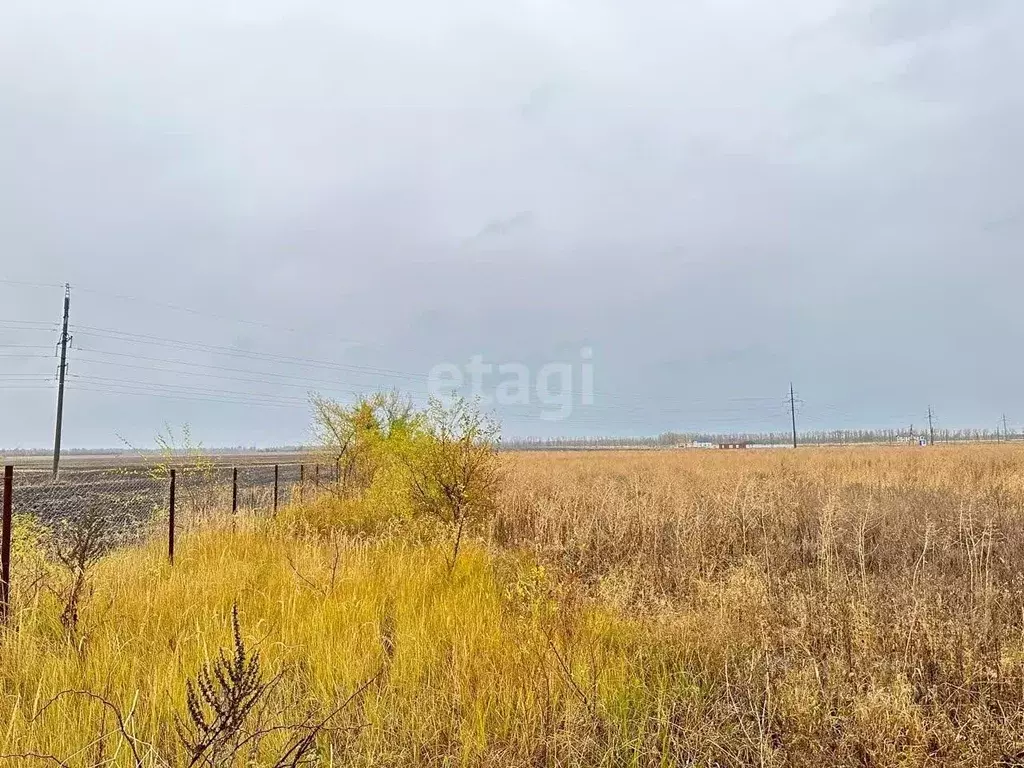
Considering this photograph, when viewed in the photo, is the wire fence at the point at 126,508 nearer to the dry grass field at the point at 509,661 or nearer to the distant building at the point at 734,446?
the dry grass field at the point at 509,661

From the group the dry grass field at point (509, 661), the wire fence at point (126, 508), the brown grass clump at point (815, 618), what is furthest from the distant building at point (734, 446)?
the dry grass field at point (509, 661)

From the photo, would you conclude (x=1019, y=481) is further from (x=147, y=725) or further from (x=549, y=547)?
(x=147, y=725)

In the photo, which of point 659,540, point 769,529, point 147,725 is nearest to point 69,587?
point 147,725

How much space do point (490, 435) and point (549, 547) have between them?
205cm

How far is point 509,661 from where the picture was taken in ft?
12.1

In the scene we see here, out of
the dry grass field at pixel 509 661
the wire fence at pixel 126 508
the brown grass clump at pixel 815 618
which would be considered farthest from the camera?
the wire fence at pixel 126 508

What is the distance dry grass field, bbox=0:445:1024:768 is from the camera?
296cm

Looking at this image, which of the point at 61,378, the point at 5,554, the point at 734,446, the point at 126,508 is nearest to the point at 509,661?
the point at 5,554

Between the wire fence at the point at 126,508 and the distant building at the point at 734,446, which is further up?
the distant building at the point at 734,446

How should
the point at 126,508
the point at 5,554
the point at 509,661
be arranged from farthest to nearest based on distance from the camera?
the point at 126,508 < the point at 5,554 < the point at 509,661

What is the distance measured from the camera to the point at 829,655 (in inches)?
160

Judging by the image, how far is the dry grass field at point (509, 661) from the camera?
2.96 meters

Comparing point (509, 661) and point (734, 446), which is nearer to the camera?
point (509, 661)

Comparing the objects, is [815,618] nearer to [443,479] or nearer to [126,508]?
[443,479]
